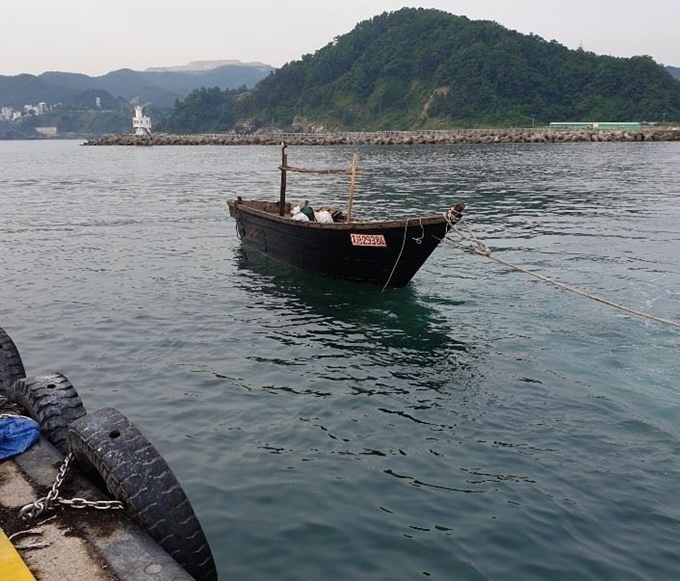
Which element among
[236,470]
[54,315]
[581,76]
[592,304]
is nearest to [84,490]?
[236,470]

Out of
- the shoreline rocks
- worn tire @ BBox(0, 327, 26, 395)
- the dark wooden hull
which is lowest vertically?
worn tire @ BBox(0, 327, 26, 395)

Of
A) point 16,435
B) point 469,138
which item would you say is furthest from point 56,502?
point 469,138

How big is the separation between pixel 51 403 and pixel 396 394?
5.49m

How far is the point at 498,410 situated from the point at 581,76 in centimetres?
16526

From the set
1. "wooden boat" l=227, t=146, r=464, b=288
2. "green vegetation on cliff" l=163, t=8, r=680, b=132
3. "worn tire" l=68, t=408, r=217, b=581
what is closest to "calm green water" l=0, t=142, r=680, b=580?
"wooden boat" l=227, t=146, r=464, b=288

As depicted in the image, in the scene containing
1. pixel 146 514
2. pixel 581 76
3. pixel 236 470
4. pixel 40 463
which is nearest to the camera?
pixel 146 514

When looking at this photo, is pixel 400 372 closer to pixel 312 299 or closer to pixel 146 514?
pixel 312 299

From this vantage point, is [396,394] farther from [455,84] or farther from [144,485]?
[455,84]

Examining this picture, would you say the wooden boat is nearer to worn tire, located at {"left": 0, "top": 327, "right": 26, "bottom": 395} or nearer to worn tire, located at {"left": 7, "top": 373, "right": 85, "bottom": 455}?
worn tire, located at {"left": 0, "top": 327, "right": 26, "bottom": 395}

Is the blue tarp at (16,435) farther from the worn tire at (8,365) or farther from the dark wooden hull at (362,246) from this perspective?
the dark wooden hull at (362,246)

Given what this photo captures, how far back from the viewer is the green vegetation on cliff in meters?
142

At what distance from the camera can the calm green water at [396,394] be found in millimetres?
6641

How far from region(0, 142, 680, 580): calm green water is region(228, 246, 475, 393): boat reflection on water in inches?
2.7

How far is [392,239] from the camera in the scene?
48.9 ft
